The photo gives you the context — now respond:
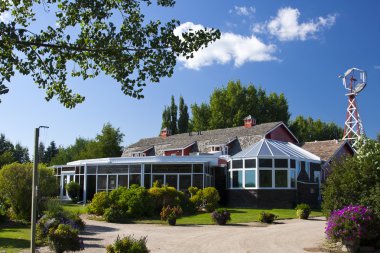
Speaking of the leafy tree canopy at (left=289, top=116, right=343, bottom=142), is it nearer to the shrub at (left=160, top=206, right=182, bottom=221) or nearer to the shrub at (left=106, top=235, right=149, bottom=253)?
the shrub at (left=160, top=206, right=182, bottom=221)

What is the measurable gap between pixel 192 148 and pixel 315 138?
3112 centimetres

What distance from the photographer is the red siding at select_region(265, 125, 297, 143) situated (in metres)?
40.0

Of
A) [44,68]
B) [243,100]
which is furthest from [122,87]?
[243,100]

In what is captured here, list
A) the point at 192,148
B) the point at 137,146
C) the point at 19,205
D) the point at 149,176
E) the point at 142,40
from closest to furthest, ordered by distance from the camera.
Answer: the point at 142,40 < the point at 19,205 < the point at 149,176 < the point at 192,148 < the point at 137,146

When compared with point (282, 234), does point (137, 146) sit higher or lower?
higher

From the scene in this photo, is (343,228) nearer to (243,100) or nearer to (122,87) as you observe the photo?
(122,87)

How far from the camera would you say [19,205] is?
20.7m

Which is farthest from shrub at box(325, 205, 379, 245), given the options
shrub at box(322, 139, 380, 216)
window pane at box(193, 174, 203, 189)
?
window pane at box(193, 174, 203, 189)

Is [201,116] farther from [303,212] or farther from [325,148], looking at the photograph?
[303,212]

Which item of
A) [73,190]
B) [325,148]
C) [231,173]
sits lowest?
[73,190]

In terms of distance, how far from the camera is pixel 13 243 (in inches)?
561

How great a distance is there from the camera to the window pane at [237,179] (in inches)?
1276

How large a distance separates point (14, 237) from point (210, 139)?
27.9m

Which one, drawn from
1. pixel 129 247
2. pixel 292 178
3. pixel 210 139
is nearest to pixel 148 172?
pixel 210 139
